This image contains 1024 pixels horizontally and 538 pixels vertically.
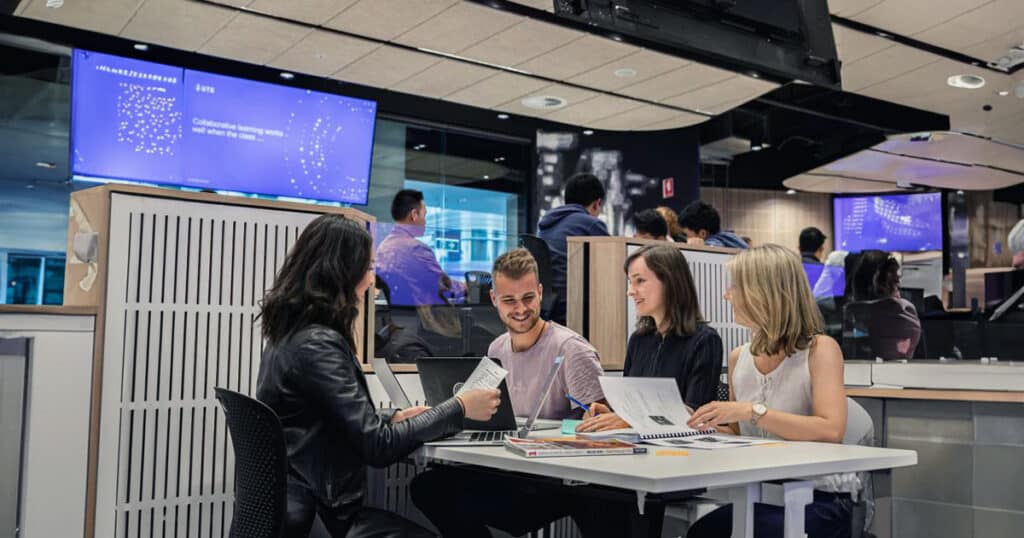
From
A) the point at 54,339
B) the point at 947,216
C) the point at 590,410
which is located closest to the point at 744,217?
the point at 947,216

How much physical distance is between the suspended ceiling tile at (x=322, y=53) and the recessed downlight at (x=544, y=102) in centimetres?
168

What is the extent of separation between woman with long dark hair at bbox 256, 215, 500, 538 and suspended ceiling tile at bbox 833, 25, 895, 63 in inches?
188

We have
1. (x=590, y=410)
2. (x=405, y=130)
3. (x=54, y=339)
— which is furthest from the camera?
(x=405, y=130)

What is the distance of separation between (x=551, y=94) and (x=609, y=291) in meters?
3.55

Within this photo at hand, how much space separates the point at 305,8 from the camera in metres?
5.59

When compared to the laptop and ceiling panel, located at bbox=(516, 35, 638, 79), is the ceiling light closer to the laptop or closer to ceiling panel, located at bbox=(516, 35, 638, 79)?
ceiling panel, located at bbox=(516, 35, 638, 79)

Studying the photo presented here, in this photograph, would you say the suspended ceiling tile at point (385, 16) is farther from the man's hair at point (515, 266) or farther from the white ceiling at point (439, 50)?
the man's hair at point (515, 266)

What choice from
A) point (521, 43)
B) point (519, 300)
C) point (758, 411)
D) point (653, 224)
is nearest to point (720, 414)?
point (758, 411)

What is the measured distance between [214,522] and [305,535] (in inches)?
40.7

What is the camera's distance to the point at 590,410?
2930mm

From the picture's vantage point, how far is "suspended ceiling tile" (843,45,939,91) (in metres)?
6.70

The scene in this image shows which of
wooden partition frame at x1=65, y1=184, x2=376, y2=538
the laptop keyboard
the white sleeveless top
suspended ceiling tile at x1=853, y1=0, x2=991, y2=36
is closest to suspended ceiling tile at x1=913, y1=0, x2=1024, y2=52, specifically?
suspended ceiling tile at x1=853, y1=0, x2=991, y2=36

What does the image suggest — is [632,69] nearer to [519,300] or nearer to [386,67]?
[386,67]

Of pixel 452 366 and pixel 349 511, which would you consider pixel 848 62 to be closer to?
pixel 452 366
